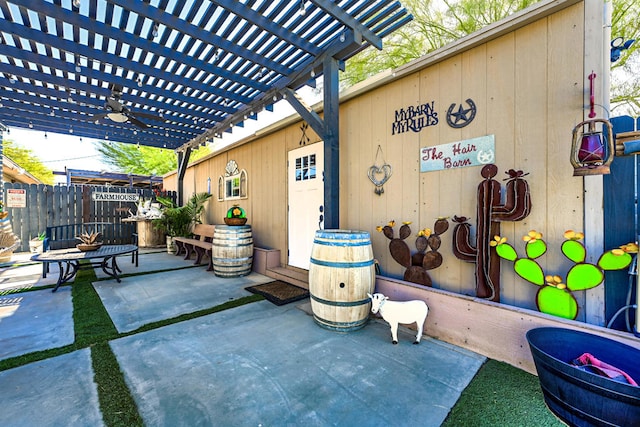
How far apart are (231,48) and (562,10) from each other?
10.4 feet

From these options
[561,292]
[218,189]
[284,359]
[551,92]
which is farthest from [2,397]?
[218,189]

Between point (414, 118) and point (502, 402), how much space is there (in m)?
2.47

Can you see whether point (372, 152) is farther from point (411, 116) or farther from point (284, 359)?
point (284, 359)

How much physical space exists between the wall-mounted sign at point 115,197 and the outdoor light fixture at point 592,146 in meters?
10.7

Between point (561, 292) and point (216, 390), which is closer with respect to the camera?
point (216, 390)

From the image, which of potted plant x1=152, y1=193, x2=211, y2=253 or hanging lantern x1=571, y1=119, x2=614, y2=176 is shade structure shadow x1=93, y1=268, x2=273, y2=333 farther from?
hanging lantern x1=571, y1=119, x2=614, y2=176

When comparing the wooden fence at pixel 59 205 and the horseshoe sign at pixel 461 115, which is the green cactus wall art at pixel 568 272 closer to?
the horseshoe sign at pixel 461 115

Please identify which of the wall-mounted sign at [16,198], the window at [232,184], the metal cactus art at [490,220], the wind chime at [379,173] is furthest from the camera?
the wall-mounted sign at [16,198]

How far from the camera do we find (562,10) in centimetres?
195

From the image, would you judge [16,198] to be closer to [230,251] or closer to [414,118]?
[230,251]

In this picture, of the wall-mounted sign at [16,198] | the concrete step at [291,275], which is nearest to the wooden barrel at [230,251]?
the concrete step at [291,275]

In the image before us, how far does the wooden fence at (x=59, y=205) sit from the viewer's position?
6941 mm

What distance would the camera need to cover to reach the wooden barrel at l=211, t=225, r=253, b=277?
14.4ft

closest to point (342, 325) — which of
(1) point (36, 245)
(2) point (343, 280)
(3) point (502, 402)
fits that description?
(2) point (343, 280)
